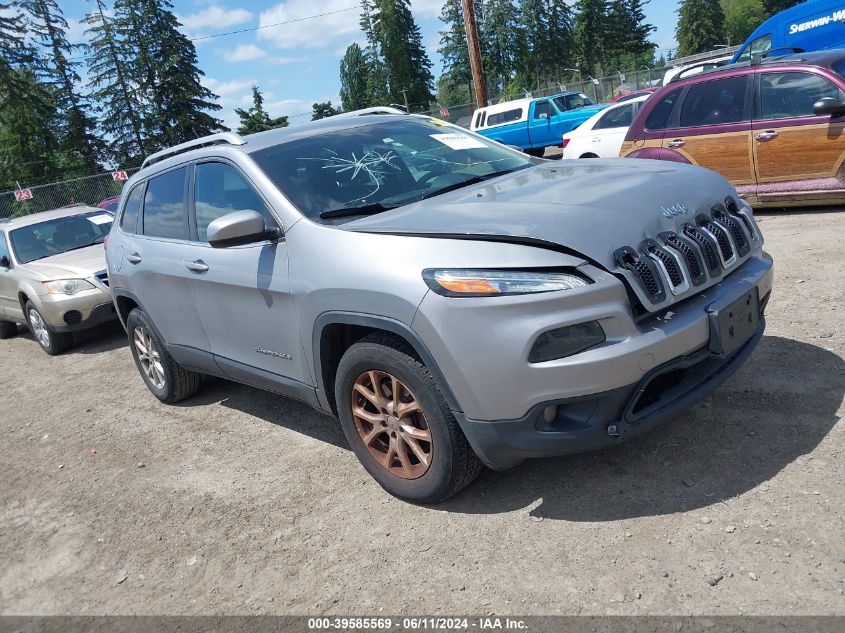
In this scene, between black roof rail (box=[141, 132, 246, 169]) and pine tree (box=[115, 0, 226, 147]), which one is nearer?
black roof rail (box=[141, 132, 246, 169])

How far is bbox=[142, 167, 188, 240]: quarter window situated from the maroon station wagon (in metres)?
5.36

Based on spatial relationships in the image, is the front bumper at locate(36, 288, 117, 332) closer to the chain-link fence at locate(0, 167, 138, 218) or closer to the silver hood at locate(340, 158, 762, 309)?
the silver hood at locate(340, 158, 762, 309)

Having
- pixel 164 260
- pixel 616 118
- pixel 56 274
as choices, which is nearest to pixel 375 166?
pixel 164 260

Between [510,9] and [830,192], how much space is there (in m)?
70.2

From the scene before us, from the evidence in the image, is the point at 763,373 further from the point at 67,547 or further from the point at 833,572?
the point at 67,547

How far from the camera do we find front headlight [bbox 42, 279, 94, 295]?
8.00 metres

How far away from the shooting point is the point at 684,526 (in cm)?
279

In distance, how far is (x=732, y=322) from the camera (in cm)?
297

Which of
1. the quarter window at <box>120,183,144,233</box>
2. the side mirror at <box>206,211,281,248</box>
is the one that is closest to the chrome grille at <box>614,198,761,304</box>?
the side mirror at <box>206,211,281,248</box>

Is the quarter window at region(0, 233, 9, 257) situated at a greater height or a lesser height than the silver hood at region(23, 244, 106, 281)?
greater

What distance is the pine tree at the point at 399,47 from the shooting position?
226ft

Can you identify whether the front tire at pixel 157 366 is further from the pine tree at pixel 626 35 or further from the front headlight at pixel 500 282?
the pine tree at pixel 626 35

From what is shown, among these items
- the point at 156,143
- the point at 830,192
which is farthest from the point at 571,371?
the point at 156,143

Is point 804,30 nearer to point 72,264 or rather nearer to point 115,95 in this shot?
point 72,264
